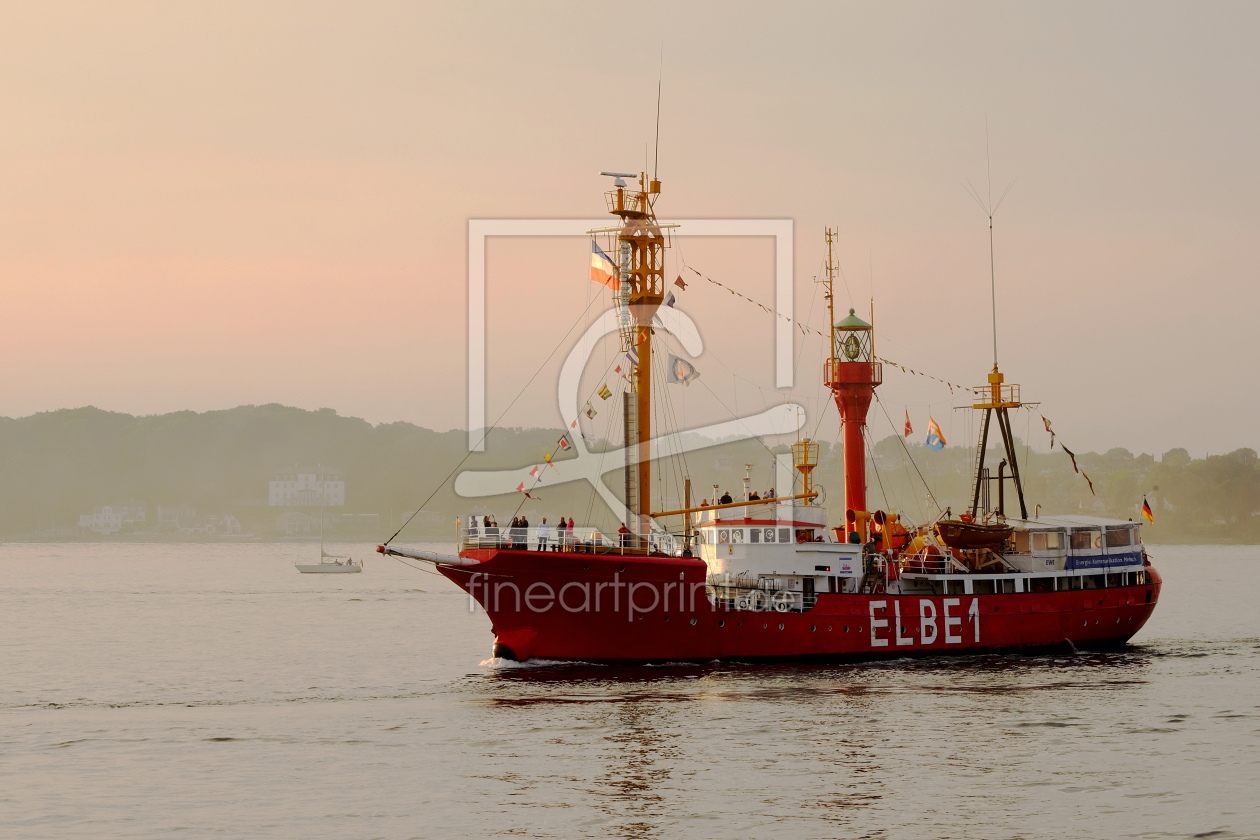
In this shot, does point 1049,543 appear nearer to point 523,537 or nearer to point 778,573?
point 778,573

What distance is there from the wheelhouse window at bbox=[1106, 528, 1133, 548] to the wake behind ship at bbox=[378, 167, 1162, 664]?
0.33 ft

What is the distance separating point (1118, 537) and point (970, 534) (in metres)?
7.82

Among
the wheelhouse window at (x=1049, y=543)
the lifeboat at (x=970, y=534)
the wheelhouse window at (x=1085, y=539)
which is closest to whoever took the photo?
the lifeboat at (x=970, y=534)

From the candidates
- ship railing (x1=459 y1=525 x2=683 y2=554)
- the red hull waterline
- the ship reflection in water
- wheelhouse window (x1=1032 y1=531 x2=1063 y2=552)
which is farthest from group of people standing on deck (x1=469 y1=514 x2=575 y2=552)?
wheelhouse window (x1=1032 y1=531 x2=1063 y2=552)

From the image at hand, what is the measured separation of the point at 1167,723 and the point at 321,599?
96612 mm

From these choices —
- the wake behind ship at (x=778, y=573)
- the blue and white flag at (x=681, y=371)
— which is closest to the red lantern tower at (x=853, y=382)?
the wake behind ship at (x=778, y=573)

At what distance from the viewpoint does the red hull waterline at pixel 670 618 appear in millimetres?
46562

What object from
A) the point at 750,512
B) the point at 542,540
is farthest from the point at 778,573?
the point at 542,540

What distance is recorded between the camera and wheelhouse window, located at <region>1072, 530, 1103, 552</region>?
57.4m

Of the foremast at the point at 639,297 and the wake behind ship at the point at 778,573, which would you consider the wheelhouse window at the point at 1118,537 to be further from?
the foremast at the point at 639,297

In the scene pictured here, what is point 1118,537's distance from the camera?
58531mm

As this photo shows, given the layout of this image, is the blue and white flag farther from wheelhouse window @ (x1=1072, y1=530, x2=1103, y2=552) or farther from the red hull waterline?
wheelhouse window @ (x1=1072, y1=530, x2=1103, y2=552)

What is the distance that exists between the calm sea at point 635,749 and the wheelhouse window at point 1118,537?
5237 mm

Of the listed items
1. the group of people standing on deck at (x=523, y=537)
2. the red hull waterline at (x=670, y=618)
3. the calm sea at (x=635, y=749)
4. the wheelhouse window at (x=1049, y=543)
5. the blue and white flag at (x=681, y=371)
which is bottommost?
the calm sea at (x=635, y=749)
